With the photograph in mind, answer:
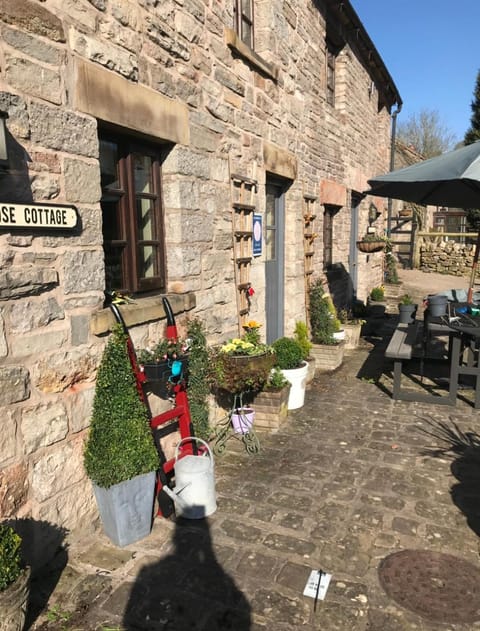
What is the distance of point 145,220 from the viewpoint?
3.76 m

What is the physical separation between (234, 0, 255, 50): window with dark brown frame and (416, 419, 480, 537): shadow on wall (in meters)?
4.67

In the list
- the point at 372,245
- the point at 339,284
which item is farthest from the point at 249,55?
the point at 339,284

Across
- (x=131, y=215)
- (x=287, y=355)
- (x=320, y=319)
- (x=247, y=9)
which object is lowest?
(x=287, y=355)

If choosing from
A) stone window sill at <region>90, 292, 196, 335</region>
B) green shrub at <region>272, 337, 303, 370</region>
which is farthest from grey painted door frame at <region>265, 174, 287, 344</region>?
stone window sill at <region>90, 292, 196, 335</region>

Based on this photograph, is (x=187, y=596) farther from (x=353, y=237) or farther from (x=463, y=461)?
(x=353, y=237)

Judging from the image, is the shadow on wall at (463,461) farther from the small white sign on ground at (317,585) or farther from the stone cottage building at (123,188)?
the stone cottage building at (123,188)

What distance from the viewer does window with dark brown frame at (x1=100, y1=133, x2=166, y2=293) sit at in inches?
133

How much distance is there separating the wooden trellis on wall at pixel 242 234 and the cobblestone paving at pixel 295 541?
4.85 feet

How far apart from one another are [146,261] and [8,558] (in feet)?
7.50

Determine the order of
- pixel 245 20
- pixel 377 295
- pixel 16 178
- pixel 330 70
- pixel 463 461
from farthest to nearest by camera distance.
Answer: pixel 377 295
pixel 330 70
pixel 245 20
pixel 463 461
pixel 16 178

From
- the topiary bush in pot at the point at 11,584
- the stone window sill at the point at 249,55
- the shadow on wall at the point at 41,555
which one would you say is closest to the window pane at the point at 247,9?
the stone window sill at the point at 249,55

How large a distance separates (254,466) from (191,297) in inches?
61.2

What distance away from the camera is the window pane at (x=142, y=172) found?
361 cm

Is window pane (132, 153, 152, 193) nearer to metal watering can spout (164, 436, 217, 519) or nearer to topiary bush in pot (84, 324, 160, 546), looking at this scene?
topiary bush in pot (84, 324, 160, 546)
